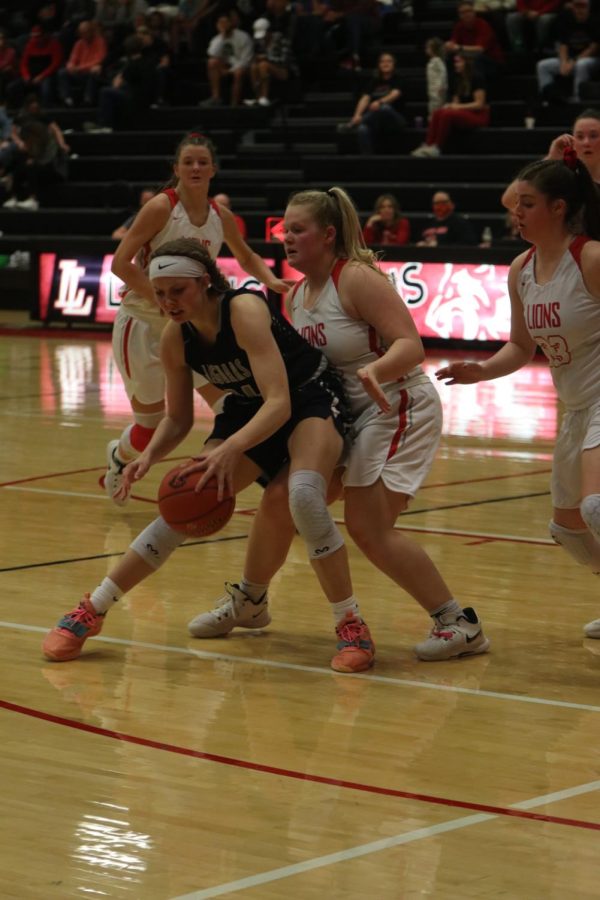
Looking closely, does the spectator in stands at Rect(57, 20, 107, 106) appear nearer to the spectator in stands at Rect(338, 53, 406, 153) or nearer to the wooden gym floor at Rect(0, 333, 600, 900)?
the spectator in stands at Rect(338, 53, 406, 153)

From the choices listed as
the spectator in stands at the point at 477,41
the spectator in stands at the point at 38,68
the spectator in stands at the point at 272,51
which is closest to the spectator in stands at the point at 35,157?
the spectator in stands at the point at 38,68

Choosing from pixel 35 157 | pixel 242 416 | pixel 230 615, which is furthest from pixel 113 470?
pixel 35 157

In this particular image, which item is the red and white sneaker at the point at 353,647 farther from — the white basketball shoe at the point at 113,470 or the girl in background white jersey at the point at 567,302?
the white basketball shoe at the point at 113,470

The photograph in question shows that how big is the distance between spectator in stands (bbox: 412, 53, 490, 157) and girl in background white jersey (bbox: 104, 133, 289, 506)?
10861mm

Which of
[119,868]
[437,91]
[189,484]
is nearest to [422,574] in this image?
[189,484]

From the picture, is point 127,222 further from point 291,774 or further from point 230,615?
point 291,774

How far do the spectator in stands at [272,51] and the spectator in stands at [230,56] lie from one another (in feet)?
0.51

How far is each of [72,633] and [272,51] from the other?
16341mm

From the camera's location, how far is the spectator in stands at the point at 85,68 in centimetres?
2209

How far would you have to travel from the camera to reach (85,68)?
72.9 feet

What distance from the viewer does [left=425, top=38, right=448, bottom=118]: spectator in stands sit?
17828mm

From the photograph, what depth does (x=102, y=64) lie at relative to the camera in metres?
22.2

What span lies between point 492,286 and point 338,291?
9.20 metres

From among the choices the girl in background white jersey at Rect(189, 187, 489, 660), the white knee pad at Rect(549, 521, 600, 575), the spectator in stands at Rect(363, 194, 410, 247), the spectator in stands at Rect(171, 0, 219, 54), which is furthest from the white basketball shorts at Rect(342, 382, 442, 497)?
the spectator in stands at Rect(171, 0, 219, 54)
